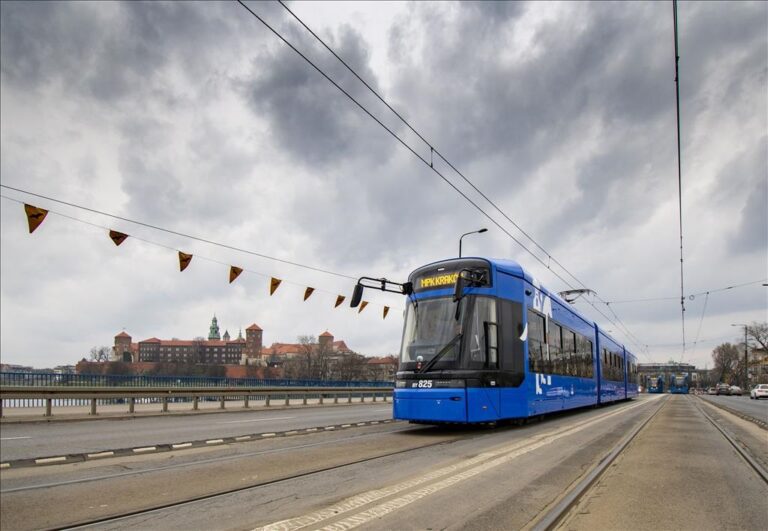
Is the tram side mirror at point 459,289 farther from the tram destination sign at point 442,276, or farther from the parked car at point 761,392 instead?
the parked car at point 761,392

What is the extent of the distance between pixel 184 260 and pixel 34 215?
503 cm

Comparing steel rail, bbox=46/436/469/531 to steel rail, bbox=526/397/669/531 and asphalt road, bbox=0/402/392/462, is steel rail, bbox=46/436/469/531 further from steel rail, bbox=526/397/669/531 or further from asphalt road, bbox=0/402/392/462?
asphalt road, bbox=0/402/392/462

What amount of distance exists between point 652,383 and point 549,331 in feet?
323

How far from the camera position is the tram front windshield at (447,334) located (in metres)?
11.2

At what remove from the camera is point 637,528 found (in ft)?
15.7

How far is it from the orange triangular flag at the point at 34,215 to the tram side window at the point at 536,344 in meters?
12.0

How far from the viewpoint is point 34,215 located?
1268 centimetres

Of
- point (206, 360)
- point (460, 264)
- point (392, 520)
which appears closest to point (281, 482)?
point (392, 520)

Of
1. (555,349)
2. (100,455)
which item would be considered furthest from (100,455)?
(555,349)

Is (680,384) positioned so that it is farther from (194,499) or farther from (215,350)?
(215,350)

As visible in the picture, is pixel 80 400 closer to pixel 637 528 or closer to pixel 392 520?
pixel 392 520

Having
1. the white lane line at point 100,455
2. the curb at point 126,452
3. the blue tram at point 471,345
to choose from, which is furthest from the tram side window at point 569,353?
the white lane line at point 100,455

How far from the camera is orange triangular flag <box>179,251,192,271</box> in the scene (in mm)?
17156

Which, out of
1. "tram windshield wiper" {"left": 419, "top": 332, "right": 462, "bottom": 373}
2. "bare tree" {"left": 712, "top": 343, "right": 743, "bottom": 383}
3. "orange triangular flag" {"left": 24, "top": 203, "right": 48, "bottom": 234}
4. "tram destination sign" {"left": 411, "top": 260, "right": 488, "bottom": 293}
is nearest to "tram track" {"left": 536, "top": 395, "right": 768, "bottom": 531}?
"tram windshield wiper" {"left": 419, "top": 332, "right": 462, "bottom": 373}
